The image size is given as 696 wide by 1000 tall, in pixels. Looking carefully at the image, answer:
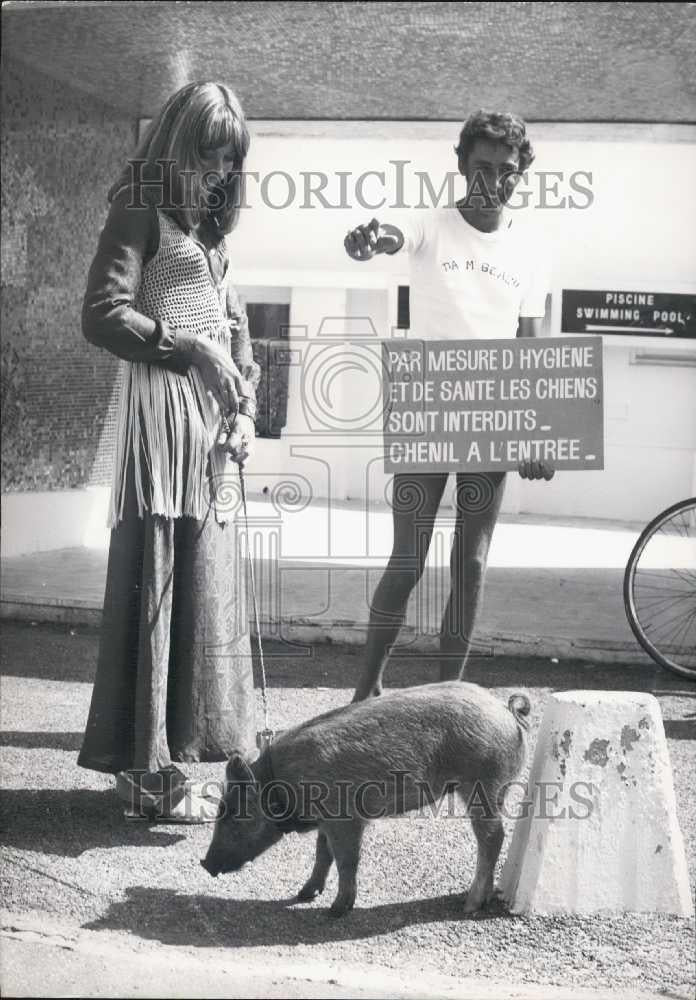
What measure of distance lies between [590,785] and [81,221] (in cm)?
556

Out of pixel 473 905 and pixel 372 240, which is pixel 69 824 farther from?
pixel 372 240

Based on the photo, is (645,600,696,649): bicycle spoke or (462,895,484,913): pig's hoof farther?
(645,600,696,649): bicycle spoke

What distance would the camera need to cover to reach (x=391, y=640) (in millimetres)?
4141

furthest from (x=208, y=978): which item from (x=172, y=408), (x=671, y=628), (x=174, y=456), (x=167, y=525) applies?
(x=671, y=628)

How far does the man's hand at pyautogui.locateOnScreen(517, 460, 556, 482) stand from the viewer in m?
3.63

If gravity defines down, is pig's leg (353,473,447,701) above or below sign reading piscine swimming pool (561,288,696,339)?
below

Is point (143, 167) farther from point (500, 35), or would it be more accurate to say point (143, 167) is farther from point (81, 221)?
point (81, 221)

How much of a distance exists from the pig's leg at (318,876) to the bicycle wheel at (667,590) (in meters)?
2.74

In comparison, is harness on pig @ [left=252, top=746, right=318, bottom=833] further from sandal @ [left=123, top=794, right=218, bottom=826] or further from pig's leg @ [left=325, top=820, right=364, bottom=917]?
sandal @ [left=123, top=794, right=218, bottom=826]

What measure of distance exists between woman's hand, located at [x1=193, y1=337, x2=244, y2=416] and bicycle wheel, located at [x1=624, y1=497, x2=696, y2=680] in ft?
8.54

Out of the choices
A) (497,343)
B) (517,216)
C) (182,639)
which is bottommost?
(182,639)

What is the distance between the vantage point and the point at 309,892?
3.69 metres

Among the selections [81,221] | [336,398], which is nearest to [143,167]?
[336,398]

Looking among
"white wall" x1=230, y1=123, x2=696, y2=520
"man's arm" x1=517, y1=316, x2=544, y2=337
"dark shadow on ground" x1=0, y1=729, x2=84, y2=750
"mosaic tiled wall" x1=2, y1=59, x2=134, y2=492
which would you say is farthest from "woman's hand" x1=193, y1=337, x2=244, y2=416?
"mosaic tiled wall" x1=2, y1=59, x2=134, y2=492
